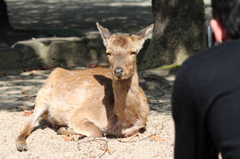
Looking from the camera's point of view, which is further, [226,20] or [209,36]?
[209,36]

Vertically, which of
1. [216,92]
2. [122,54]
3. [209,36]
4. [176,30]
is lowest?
[176,30]

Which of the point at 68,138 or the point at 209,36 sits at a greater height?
the point at 209,36

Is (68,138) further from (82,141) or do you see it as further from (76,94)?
(76,94)

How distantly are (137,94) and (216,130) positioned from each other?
355 centimetres

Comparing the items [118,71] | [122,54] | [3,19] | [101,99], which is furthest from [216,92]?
[3,19]

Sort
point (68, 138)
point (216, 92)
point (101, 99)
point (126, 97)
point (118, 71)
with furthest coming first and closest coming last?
point (101, 99) < point (68, 138) < point (126, 97) < point (118, 71) < point (216, 92)

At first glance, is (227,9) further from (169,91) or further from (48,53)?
(48,53)

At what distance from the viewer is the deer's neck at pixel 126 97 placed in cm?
499

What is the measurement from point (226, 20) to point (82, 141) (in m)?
3.73

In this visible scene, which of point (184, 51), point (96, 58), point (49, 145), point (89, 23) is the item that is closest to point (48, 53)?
point (96, 58)

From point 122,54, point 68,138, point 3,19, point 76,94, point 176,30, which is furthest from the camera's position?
point 3,19

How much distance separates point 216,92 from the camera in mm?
1494

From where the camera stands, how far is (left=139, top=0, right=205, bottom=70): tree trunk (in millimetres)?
8078

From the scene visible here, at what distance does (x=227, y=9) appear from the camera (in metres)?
1.60
